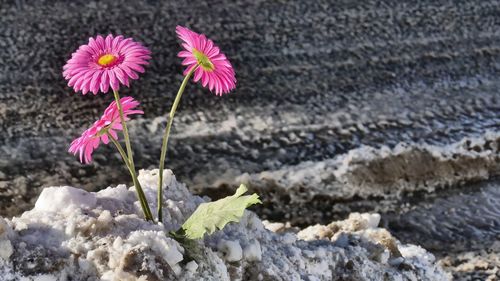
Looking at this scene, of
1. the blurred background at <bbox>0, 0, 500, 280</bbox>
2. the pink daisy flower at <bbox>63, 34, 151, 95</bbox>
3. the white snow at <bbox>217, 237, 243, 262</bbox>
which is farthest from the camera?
the blurred background at <bbox>0, 0, 500, 280</bbox>

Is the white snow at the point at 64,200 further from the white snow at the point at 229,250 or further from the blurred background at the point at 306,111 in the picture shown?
the blurred background at the point at 306,111

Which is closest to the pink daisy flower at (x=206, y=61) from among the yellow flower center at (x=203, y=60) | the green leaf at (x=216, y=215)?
the yellow flower center at (x=203, y=60)

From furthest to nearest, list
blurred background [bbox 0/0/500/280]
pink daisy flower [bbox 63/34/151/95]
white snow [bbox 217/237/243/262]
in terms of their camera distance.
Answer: blurred background [bbox 0/0/500/280] → white snow [bbox 217/237/243/262] → pink daisy flower [bbox 63/34/151/95]

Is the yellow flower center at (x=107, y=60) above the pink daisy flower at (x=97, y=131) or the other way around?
above

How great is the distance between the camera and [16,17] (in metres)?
2.10

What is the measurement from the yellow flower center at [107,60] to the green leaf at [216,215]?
206 mm

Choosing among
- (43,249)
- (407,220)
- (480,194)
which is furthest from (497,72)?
(43,249)

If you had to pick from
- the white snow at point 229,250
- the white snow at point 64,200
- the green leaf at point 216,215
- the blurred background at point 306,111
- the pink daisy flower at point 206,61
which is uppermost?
the pink daisy flower at point 206,61

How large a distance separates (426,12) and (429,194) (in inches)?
33.7

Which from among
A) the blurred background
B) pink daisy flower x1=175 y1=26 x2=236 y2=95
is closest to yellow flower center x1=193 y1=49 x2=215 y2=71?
pink daisy flower x1=175 y1=26 x2=236 y2=95

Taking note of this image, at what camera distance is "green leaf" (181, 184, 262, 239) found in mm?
806

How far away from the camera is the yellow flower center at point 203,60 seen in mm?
816

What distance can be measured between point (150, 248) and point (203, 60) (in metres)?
0.22

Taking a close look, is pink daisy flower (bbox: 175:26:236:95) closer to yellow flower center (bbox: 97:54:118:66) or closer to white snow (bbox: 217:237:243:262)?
yellow flower center (bbox: 97:54:118:66)
